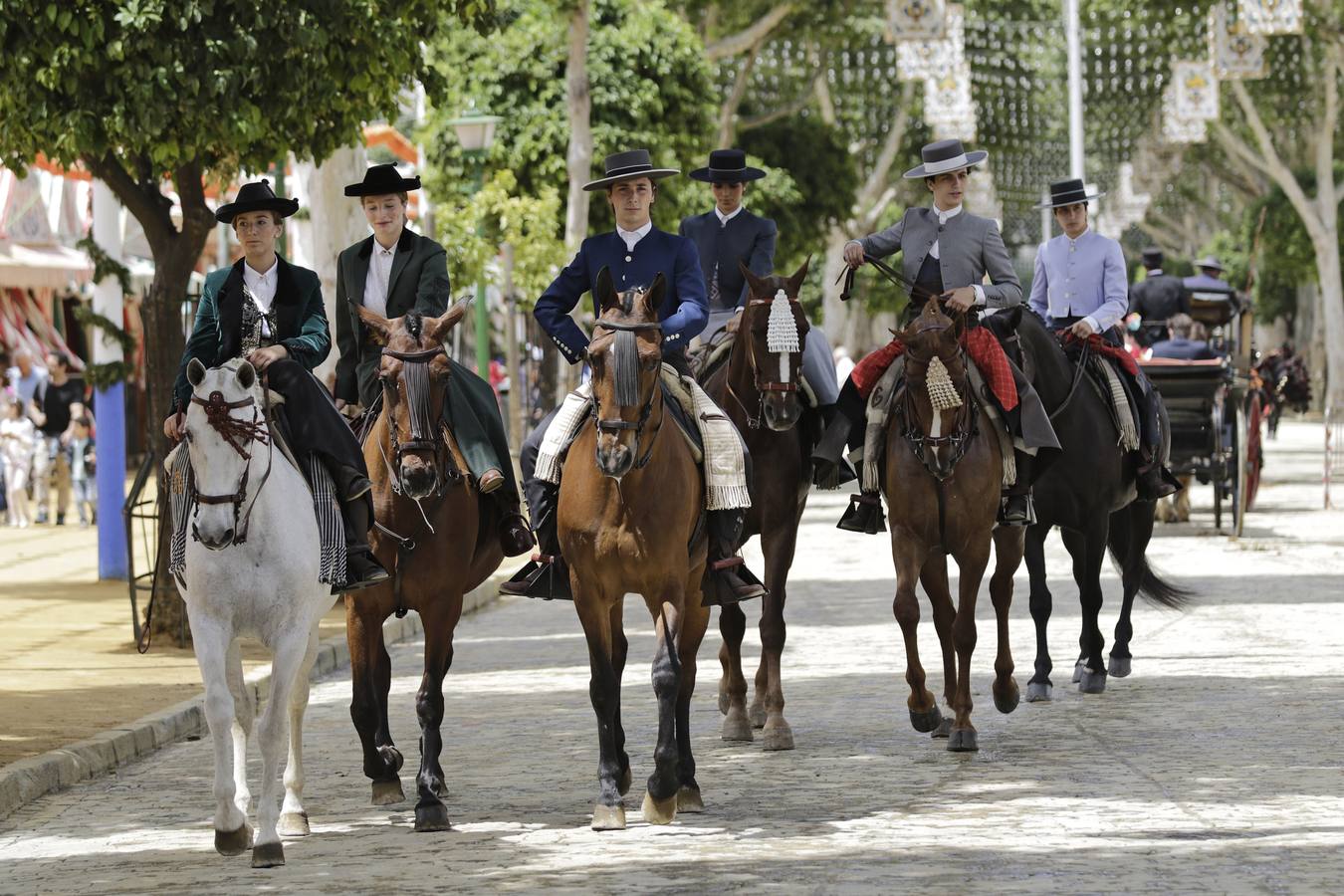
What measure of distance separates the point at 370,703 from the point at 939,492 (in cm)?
319

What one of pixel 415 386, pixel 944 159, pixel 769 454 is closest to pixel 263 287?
pixel 415 386

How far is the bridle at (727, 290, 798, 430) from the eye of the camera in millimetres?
11172

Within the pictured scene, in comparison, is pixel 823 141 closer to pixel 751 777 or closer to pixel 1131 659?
pixel 1131 659

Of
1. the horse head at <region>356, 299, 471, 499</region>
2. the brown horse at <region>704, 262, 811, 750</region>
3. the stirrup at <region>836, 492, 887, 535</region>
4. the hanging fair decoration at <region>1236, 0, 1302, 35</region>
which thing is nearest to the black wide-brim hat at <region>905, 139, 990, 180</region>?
the brown horse at <region>704, 262, 811, 750</region>

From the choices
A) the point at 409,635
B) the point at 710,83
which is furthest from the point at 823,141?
the point at 409,635

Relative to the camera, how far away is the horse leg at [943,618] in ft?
37.2

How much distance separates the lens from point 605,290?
9461mm

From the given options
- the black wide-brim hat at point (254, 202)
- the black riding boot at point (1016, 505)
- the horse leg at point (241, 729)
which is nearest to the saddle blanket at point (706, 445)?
the black wide-brim hat at point (254, 202)

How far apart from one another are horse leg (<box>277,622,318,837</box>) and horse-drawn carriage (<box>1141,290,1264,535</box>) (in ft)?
40.4

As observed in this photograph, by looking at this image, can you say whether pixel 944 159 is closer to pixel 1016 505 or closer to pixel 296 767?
pixel 1016 505

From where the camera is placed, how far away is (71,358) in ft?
124

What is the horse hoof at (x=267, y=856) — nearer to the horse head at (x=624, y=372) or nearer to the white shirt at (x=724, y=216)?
the horse head at (x=624, y=372)

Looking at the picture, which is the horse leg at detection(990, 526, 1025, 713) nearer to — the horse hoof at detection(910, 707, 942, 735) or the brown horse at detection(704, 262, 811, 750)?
the horse hoof at detection(910, 707, 942, 735)

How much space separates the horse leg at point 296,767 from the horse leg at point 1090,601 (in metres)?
5.02
